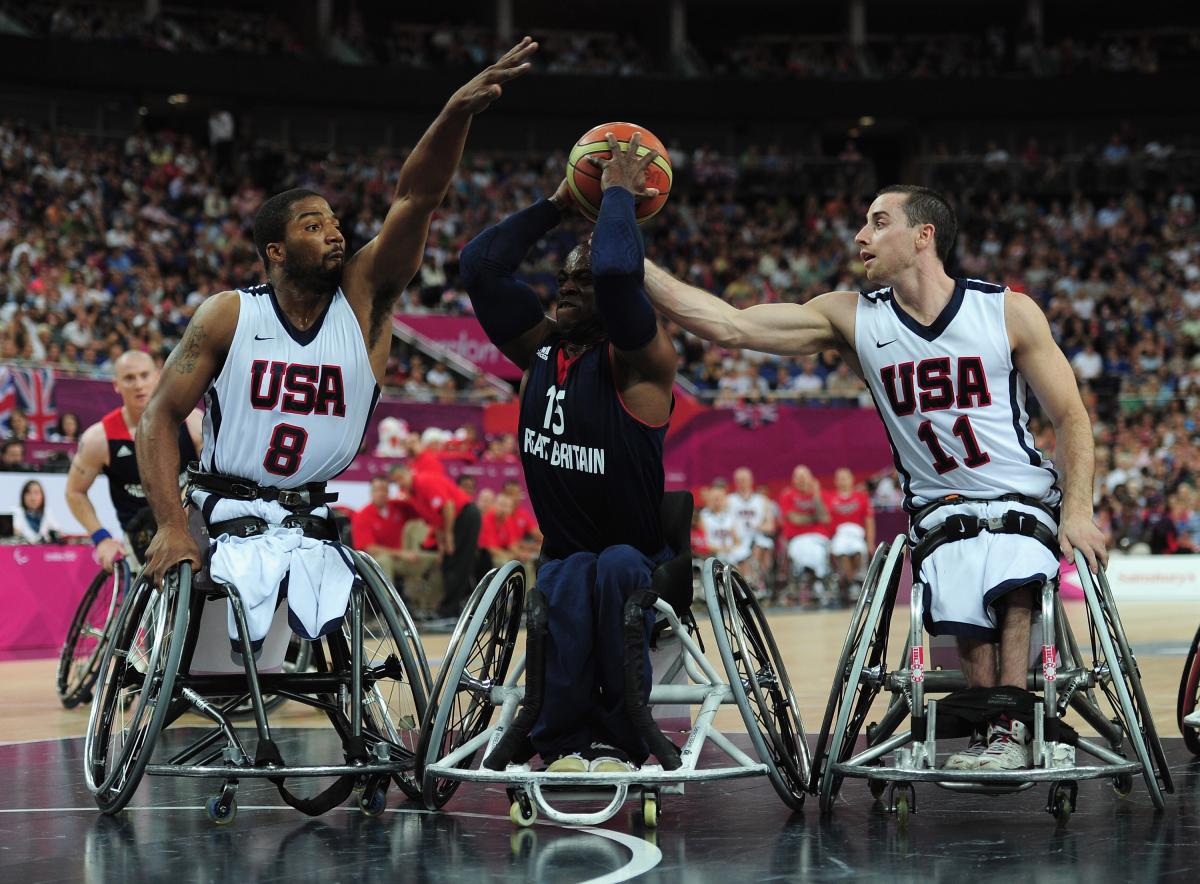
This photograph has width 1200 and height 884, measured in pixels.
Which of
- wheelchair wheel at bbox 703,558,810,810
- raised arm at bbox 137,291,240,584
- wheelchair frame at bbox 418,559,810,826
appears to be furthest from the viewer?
raised arm at bbox 137,291,240,584

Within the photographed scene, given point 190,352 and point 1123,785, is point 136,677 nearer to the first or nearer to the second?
point 190,352

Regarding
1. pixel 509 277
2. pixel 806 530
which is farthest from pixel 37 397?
pixel 509 277

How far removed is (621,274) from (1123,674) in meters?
2.05

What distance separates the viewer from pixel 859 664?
4906 mm

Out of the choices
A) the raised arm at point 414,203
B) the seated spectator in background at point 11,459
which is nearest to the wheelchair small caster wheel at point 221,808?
the raised arm at point 414,203

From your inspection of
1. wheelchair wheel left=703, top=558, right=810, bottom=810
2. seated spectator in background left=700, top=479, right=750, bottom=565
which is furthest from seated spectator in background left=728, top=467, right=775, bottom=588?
wheelchair wheel left=703, top=558, right=810, bottom=810

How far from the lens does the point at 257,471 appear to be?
5539 mm

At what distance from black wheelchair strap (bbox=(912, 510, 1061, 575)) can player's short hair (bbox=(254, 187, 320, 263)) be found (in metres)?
2.56

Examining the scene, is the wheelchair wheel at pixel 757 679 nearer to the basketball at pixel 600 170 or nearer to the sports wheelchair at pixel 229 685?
the sports wheelchair at pixel 229 685

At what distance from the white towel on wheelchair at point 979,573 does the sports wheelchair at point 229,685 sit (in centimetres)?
177

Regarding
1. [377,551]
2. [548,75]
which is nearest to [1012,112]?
[548,75]

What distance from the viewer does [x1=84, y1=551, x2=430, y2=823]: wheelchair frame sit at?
501 cm

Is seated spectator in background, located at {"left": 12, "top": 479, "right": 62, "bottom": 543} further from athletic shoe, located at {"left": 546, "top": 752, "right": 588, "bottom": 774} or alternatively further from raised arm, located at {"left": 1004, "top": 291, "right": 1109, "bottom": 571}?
raised arm, located at {"left": 1004, "top": 291, "right": 1109, "bottom": 571}

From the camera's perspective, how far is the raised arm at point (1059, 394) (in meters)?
5.21
